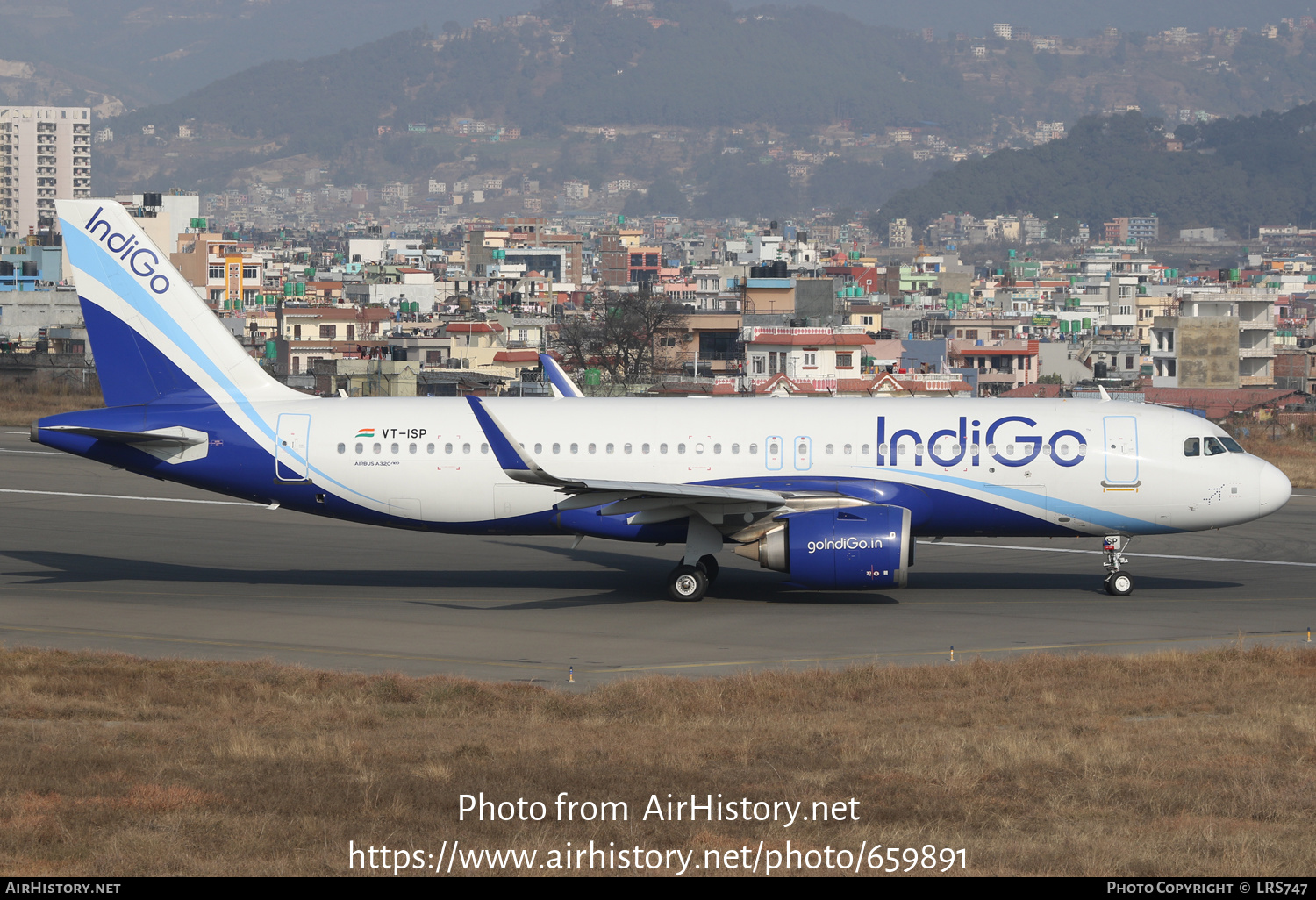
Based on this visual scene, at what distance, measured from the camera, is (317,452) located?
1359 inches

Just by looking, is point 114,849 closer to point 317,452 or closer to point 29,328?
point 317,452

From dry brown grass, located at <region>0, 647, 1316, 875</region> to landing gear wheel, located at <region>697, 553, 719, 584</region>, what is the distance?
9093 millimetres

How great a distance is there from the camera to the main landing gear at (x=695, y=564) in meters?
33.5

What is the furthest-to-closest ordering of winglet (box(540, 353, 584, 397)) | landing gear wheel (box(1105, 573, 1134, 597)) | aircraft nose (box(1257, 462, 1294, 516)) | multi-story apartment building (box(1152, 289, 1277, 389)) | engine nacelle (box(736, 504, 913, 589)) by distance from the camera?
multi-story apartment building (box(1152, 289, 1277, 389)), winglet (box(540, 353, 584, 397)), landing gear wheel (box(1105, 573, 1134, 597)), aircraft nose (box(1257, 462, 1294, 516)), engine nacelle (box(736, 504, 913, 589))

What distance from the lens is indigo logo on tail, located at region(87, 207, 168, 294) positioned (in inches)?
1379

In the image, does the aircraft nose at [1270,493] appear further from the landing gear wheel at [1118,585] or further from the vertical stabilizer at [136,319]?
the vertical stabilizer at [136,319]

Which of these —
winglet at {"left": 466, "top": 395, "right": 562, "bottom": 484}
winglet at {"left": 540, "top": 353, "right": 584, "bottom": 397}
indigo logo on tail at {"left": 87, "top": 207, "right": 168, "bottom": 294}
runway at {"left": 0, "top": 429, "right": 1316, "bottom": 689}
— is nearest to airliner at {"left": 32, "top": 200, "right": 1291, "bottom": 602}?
indigo logo on tail at {"left": 87, "top": 207, "right": 168, "bottom": 294}

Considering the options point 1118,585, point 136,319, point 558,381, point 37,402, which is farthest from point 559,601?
point 37,402

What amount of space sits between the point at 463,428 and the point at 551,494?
2647 millimetres

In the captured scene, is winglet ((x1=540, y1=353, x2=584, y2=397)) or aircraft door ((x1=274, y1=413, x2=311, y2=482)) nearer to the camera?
aircraft door ((x1=274, y1=413, x2=311, y2=482))

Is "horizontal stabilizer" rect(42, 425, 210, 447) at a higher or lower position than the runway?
higher

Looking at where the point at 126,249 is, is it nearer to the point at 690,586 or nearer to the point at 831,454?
the point at 690,586

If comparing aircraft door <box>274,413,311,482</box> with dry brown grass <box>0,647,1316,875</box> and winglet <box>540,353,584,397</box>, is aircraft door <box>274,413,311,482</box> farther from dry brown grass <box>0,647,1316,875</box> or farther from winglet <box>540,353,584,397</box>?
dry brown grass <box>0,647,1316,875</box>

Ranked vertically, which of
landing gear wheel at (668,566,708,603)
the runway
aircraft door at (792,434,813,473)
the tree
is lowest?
the runway
